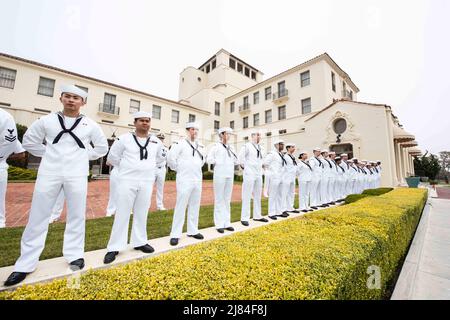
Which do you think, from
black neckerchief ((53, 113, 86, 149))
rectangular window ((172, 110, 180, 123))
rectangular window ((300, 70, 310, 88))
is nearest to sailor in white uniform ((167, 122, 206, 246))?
black neckerchief ((53, 113, 86, 149))

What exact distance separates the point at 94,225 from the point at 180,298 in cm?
483

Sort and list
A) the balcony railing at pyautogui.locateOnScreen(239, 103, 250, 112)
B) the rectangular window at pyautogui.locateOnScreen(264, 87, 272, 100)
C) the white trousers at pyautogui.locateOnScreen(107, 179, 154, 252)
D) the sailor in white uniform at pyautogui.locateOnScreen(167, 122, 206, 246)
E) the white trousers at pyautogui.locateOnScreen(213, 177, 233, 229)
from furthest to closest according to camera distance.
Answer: the balcony railing at pyautogui.locateOnScreen(239, 103, 250, 112) < the rectangular window at pyautogui.locateOnScreen(264, 87, 272, 100) < the white trousers at pyautogui.locateOnScreen(213, 177, 233, 229) < the sailor in white uniform at pyautogui.locateOnScreen(167, 122, 206, 246) < the white trousers at pyautogui.locateOnScreen(107, 179, 154, 252)

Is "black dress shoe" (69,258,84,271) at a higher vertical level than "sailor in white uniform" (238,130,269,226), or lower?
lower

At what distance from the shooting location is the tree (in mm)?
38206

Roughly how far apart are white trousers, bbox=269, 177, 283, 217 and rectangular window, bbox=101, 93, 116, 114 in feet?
82.4

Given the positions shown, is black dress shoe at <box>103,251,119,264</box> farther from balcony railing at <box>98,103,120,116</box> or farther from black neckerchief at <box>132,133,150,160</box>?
balcony railing at <box>98,103,120,116</box>

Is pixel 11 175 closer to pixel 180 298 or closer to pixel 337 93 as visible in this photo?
pixel 180 298

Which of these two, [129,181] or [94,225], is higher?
[129,181]

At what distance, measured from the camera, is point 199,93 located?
119ft

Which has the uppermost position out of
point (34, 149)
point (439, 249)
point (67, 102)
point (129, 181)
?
point (67, 102)

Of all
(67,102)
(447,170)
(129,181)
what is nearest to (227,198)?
(129,181)

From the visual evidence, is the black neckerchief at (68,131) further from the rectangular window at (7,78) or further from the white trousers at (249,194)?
the rectangular window at (7,78)

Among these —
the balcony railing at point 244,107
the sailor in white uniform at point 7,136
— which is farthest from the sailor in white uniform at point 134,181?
the balcony railing at point 244,107
